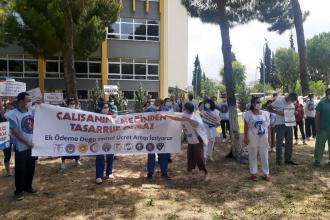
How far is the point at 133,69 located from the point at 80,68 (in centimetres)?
466

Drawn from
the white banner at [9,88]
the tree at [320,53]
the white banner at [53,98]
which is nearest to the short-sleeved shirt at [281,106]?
the white banner at [9,88]

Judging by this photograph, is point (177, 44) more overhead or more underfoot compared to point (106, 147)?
more overhead

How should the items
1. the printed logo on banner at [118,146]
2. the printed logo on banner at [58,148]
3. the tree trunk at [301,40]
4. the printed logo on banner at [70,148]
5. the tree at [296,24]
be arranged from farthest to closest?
the tree trunk at [301,40]
the tree at [296,24]
the printed logo on banner at [118,146]
the printed logo on banner at [70,148]
the printed logo on banner at [58,148]

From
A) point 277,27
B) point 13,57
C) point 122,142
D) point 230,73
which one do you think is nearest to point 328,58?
point 13,57

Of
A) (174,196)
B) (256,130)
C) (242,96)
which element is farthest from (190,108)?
(242,96)

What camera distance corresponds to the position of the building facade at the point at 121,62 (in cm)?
3641

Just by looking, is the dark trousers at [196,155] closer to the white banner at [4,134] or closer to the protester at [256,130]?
the protester at [256,130]

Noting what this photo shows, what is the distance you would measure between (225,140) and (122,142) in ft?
24.2

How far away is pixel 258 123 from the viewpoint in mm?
8773

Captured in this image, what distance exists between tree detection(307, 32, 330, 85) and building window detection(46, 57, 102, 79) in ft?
137

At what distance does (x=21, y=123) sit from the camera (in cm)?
747

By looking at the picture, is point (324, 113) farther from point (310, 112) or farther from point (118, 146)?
point (310, 112)

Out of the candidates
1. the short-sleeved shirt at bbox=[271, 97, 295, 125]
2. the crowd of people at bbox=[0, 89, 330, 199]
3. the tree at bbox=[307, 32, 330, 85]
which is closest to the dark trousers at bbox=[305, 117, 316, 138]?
the crowd of people at bbox=[0, 89, 330, 199]

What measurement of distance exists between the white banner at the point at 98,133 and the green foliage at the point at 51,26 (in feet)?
68.4
